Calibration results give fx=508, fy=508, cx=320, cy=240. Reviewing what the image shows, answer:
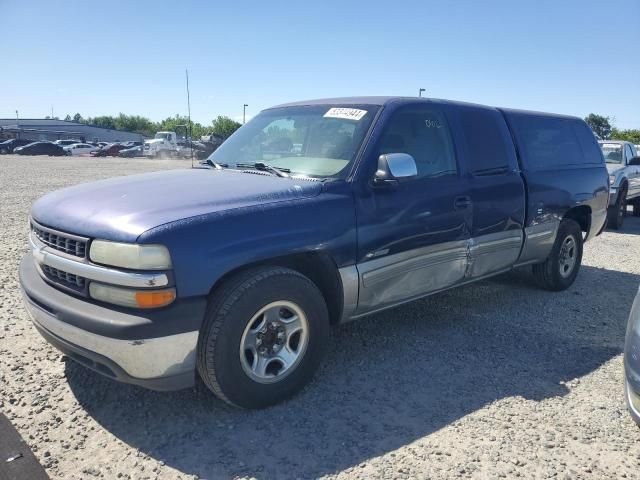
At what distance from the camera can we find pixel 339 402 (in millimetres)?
3201

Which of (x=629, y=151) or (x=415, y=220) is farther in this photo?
(x=629, y=151)

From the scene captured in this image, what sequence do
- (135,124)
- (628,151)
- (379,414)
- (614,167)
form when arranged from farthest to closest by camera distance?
(135,124) < (628,151) < (614,167) < (379,414)

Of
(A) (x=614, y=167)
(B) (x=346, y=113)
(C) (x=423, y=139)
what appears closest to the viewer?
(B) (x=346, y=113)

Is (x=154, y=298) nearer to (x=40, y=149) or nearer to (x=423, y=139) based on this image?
(x=423, y=139)

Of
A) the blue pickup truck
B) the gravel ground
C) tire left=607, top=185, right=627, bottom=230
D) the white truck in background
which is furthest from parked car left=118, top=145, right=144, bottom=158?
the blue pickup truck

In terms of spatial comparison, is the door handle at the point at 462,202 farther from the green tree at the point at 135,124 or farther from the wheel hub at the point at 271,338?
the green tree at the point at 135,124

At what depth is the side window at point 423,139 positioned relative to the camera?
3746mm

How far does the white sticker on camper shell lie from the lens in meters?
3.73

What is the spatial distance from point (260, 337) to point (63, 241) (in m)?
1.25

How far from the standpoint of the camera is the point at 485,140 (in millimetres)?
4523

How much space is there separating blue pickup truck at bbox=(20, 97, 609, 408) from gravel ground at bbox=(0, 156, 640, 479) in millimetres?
344

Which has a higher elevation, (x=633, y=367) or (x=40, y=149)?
(x=40, y=149)

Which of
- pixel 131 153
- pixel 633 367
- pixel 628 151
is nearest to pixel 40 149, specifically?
pixel 131 153

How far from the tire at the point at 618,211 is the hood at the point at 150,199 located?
29.8 feet
